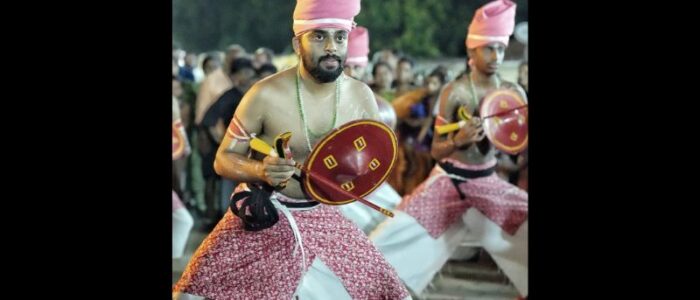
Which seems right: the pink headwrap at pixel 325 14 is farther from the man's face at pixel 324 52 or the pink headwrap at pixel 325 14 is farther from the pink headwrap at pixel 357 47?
the pink headwrap at pixel 357 47

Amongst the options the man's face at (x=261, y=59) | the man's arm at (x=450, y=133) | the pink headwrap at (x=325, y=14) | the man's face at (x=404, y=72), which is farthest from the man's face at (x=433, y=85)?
the pink headwrap at (x=325, y=14)

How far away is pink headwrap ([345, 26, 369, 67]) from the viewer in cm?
603

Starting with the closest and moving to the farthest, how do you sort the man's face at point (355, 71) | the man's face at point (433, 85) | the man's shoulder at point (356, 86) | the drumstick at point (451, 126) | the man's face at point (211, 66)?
1. the man's shoulder at point (356, 86)
2. the drumstick at point (451, 126)
3. the man's face at point (355, 71)
4. the man's face at point (433, 85)
5. the man's face at point (211, 66)

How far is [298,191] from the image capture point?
4539 mm

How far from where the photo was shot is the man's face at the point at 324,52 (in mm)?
4422

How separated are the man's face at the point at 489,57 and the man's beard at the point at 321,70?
1549mm

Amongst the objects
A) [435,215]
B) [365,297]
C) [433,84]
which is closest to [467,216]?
[435,215]

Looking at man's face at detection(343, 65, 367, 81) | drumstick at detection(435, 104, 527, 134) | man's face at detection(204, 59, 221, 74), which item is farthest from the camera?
man's face at detection(204, 59, 221, 74)

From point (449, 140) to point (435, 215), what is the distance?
414 mm

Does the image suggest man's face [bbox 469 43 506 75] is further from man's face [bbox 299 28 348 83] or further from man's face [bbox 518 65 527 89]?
man's face [bbox 299 28 348 83]

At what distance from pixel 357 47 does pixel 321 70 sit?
1.74m

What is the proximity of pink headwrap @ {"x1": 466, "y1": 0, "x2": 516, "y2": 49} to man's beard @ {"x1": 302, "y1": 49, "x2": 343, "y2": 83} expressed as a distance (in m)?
1.41

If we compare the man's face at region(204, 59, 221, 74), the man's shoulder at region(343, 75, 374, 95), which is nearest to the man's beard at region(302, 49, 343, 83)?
the man's shoulder at region(343, 75, 374, 95)

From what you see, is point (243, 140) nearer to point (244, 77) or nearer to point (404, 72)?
point (244, 77)
